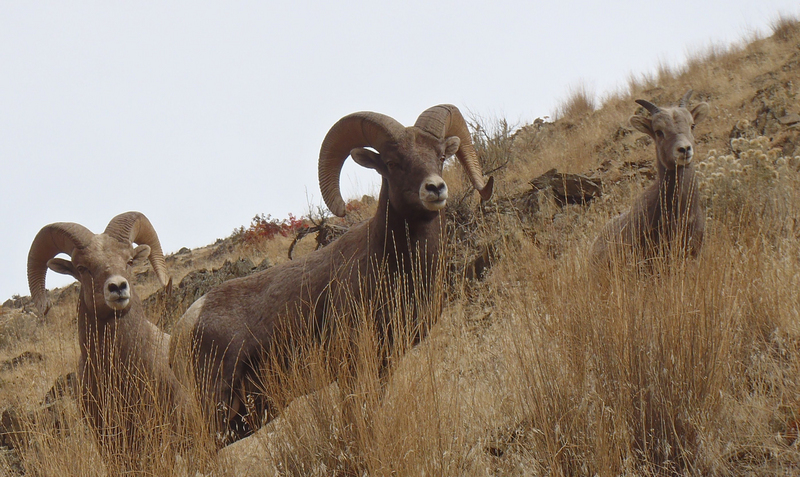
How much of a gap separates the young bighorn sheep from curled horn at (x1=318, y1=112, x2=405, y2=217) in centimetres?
170

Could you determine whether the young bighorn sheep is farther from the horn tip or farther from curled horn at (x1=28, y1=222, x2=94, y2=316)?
the horn tip

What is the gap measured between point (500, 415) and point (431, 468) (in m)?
1.11

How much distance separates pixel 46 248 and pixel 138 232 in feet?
2.62

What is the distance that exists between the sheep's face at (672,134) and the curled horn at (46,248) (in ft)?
17.0

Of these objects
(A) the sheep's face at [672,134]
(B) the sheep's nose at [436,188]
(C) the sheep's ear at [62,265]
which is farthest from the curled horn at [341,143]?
(A) the sheep's face at [672,134]

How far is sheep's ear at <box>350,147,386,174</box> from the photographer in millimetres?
4922

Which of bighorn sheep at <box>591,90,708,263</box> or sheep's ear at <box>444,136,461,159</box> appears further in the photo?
bighorn sheep at <box>591,90,708,263</box>

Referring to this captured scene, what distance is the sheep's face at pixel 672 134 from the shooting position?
5867 mm

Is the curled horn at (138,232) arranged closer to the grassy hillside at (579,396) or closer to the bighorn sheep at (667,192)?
the grassy hillside at (579,396)

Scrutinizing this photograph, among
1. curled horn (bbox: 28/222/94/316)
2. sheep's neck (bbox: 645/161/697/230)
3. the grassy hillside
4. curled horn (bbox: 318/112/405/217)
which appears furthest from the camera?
sheep's neck (bbox: 645/161/697/230)

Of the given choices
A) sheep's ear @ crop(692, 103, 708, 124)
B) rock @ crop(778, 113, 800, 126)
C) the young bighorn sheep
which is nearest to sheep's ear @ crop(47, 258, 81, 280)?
the young bighorn sheep

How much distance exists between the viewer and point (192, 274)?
11.2 m

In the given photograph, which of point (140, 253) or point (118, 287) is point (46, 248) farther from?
point (118, 287)

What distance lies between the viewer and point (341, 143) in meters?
5.20
